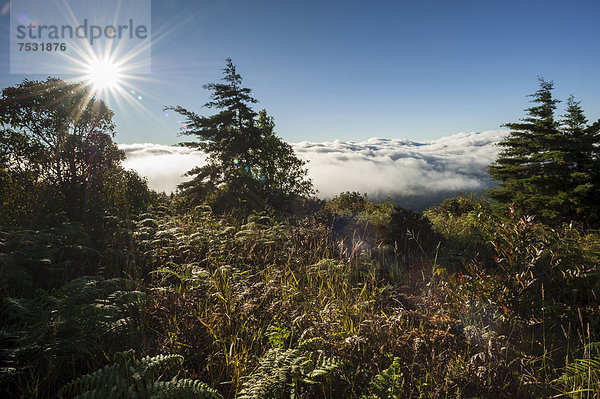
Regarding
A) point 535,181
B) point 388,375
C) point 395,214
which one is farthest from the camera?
point 535,181

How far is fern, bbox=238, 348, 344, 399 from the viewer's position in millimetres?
1885

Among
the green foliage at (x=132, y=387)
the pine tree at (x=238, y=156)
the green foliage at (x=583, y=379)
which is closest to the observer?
the green foliage at (x=132, y=387)

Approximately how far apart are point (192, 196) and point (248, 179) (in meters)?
3.72

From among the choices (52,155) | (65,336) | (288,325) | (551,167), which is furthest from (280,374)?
(551,167)

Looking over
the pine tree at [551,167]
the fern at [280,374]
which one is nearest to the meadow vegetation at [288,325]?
the fern at [280,374]

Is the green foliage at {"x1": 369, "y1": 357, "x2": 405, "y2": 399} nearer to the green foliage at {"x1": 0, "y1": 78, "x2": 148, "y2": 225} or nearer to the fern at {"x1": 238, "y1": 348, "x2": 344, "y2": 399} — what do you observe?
the fern at {"x1": 238, "y1": 348, "x2": 344, "y2": 399}

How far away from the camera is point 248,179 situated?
45.4 feet

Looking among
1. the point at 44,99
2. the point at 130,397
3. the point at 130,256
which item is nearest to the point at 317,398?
the point at 130,397

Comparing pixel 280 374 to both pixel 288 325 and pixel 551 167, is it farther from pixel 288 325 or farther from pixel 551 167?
pixel 551 167

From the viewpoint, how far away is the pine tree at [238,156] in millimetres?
14586

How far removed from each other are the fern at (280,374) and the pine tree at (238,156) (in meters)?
11.7

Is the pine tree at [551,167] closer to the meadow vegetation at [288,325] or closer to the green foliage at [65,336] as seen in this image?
the meadow vegetation at [288,325]

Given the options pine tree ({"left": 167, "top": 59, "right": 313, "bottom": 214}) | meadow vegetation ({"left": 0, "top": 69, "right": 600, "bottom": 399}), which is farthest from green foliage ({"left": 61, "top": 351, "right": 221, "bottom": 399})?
pine tree ({"left": 167, "top": 59, "right": 313, "bottom": 214})

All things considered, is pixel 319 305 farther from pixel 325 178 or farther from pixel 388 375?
pixel 325 178
